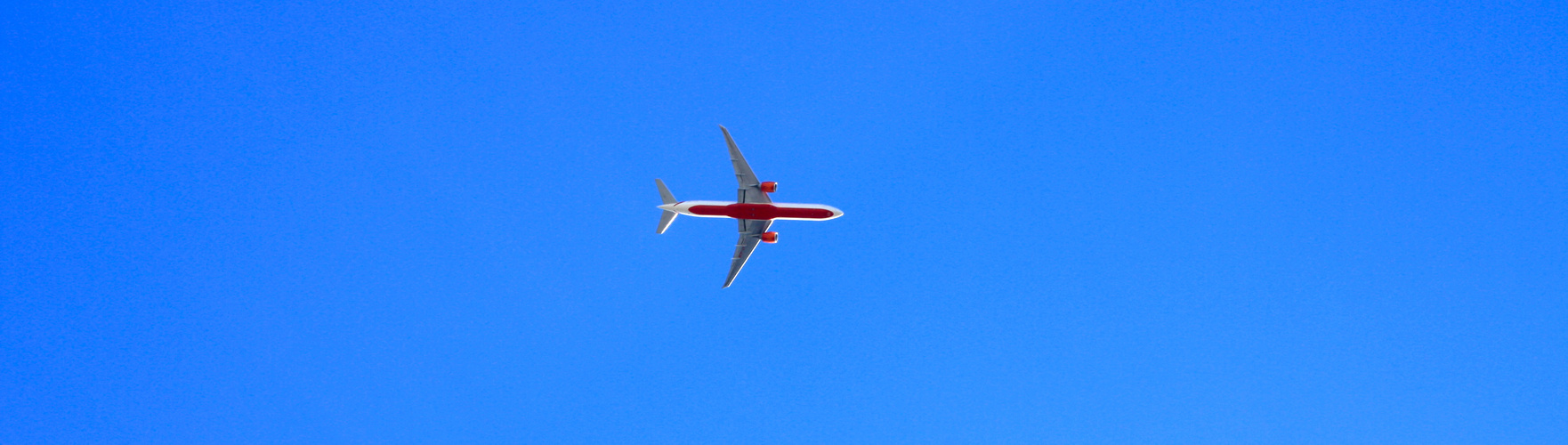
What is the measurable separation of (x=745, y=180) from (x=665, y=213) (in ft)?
20.4

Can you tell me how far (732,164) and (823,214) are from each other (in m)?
7.59

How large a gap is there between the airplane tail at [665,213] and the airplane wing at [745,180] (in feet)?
15.9

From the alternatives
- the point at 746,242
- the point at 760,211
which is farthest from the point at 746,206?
the point at 746,242

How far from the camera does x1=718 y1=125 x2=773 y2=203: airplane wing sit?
59.0 meters

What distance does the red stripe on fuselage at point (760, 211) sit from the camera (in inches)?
2251

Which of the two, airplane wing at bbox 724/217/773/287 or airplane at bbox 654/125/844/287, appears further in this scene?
airplane wing at bbox 724/217/773/287

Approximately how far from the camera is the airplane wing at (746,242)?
62.2 m

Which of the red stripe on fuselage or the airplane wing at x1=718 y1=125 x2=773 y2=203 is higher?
the airplane wing at x1=718 y1=125 x2=773 y2=203

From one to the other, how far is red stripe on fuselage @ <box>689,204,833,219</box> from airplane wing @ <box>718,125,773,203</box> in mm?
1327

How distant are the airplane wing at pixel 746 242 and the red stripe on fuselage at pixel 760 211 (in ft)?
9.00

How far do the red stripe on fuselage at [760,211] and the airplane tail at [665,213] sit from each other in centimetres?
221

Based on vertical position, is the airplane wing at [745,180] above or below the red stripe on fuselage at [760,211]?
above

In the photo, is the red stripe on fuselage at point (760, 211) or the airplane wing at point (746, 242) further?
the airplane wing at point (746, 242)

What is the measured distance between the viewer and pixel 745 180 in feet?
194
